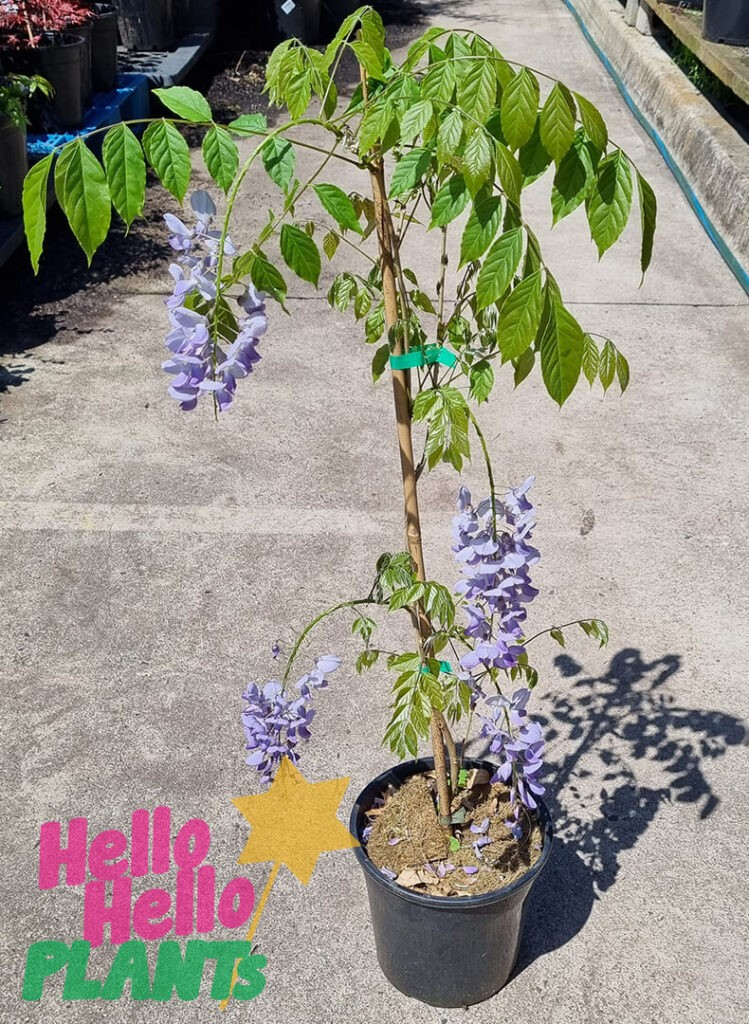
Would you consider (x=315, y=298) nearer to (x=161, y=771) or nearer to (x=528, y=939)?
(x=161, y=771)

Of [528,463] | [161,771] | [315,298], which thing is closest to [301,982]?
[161,771]

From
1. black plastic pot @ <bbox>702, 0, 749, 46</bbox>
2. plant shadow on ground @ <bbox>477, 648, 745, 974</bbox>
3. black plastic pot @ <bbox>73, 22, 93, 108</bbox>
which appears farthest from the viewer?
black plastic pot @ <bbox>73, 22, 93, 108</bbox>

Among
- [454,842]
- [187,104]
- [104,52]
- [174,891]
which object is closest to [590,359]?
[187,104]

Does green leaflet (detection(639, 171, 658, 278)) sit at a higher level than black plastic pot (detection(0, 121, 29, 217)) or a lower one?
higher

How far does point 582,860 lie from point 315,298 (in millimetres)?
4203

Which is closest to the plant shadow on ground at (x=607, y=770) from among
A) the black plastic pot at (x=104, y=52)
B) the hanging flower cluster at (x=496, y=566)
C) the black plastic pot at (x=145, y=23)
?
the hanging flower cluster at (x=496, y=566)

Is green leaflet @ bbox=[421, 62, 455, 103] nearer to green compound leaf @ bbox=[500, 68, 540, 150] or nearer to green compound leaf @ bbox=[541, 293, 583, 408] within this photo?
green compound leaf @ bbox=[500, 68, 540, 150]

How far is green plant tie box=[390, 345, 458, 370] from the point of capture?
193 centimetres

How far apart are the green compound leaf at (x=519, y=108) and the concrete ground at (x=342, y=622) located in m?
2.11

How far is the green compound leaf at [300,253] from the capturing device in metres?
1.66

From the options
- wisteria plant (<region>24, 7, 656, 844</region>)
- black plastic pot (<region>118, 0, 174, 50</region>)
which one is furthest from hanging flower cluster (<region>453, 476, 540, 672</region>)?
black plastic pot (<region>118, 0, 174, 50</region>)

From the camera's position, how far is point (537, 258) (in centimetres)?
155

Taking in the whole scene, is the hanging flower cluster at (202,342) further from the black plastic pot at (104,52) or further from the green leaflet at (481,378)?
the black plastic pot at (104,52)

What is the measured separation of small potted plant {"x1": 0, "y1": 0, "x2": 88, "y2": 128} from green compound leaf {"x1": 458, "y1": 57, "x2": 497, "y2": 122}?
685 centimetres
